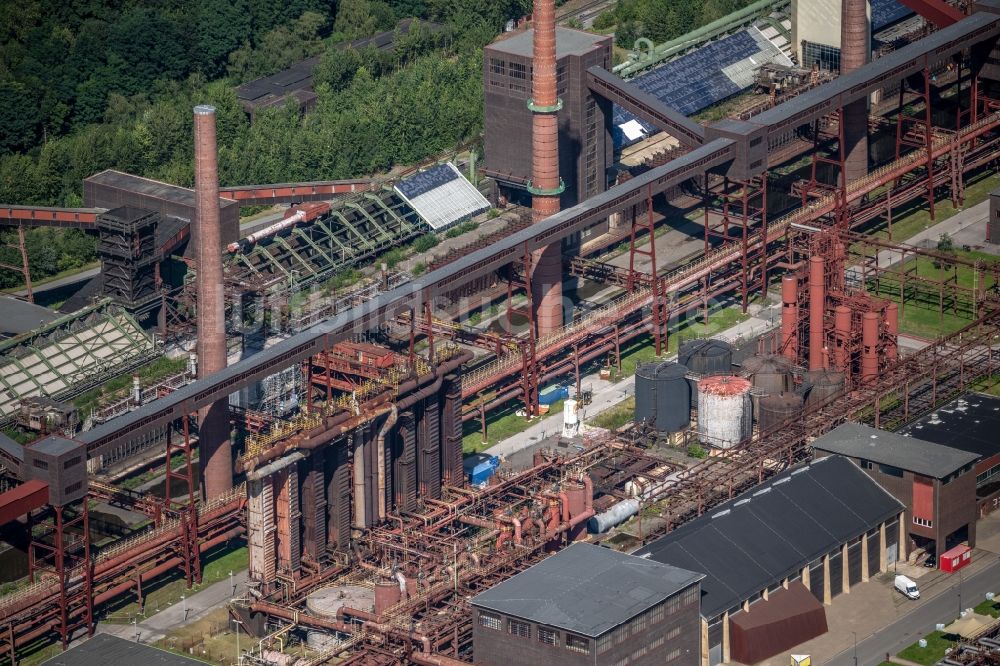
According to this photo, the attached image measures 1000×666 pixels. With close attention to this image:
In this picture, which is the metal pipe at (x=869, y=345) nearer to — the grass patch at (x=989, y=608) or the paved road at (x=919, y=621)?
the paved road at (x=919, y=621)

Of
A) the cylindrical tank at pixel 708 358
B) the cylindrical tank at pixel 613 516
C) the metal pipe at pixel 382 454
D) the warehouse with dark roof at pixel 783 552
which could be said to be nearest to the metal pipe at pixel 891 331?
the cylindrical tank at pixel 708 358

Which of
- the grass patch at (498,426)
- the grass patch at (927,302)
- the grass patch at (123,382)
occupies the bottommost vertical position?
the grass patch at (498,426)

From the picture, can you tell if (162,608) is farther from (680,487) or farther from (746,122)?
(746,122)

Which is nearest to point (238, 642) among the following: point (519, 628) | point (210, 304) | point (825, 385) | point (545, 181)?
point (519, 628)

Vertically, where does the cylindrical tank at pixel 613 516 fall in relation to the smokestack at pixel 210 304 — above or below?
below

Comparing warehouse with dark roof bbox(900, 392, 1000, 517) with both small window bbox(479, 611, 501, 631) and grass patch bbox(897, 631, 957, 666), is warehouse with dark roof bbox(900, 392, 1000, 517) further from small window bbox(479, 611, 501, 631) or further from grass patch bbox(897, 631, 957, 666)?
small window bbox(479, 611, 501, 631)

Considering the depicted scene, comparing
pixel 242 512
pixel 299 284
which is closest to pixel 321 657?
pixel 242 512
